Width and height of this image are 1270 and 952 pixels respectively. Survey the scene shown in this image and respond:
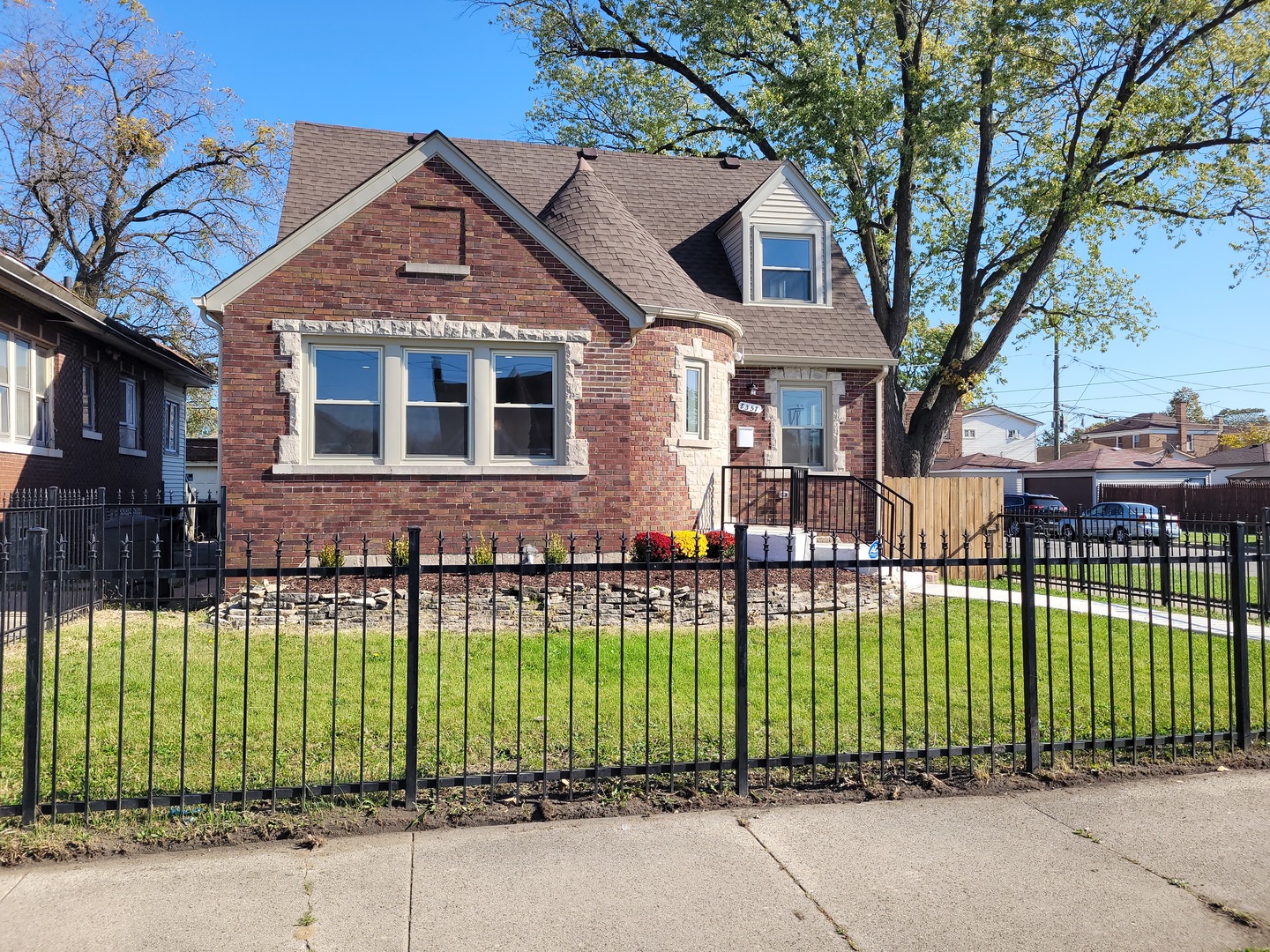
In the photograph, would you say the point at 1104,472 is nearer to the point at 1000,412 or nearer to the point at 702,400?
the point at 1000,412

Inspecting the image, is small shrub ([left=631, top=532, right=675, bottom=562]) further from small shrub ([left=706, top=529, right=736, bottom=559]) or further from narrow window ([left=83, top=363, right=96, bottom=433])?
narrow window ([left=83, top=363, right=96, bottom=433])

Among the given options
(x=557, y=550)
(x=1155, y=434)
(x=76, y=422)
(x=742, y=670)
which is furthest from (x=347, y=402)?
(x=1155, y=434)

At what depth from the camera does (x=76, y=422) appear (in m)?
16.5

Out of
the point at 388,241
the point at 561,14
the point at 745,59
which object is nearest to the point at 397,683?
the point at 388,241

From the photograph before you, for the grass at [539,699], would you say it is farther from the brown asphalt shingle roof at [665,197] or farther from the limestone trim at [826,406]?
the brown asphalt shingle roof at [665,197]

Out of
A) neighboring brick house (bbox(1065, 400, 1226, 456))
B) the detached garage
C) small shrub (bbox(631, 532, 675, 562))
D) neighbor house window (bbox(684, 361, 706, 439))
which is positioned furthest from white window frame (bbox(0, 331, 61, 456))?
neighboring brick house (bbox(1065, 400, 1226, 456))

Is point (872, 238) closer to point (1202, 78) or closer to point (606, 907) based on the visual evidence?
point (1202, 78)

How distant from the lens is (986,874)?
4523 millimetres

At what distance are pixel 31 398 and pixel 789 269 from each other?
45.3 feet

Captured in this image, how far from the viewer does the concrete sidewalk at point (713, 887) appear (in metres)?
3.92

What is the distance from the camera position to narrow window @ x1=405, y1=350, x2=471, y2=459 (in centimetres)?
1284

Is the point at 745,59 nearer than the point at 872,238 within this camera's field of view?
No

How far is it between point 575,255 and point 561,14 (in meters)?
19.1

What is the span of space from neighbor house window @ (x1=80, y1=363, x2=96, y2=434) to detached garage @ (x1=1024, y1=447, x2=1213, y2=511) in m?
46.2
